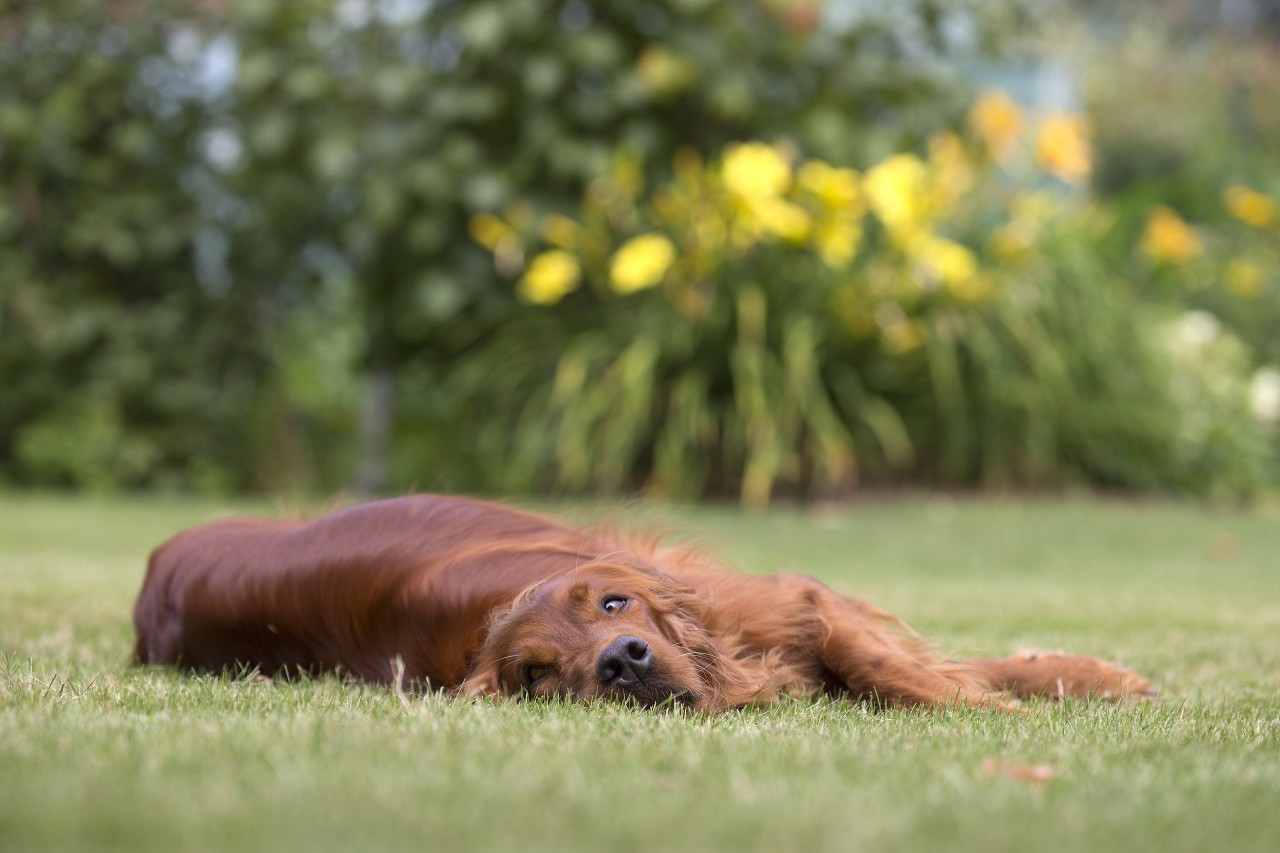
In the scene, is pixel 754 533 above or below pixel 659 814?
below

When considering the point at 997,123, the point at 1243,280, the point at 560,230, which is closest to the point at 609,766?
the point at 560,230

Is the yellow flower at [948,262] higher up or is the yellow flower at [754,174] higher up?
the yellow flower at [754,174]

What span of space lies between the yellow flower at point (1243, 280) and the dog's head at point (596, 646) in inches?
284

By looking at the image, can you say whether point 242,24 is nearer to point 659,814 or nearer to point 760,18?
point 760,18

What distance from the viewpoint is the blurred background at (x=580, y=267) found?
23.2ft

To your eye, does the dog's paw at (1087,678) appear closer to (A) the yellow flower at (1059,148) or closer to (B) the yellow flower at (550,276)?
(B) the yellow flower at (550,276)

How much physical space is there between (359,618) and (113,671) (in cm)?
48

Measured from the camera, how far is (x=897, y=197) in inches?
272

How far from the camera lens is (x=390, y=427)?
8195mm

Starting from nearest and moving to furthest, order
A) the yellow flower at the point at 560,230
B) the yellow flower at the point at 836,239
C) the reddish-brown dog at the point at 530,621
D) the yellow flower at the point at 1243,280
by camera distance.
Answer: the reddish-brown dog at the point at 530,621, the yellow flower at the point at 836,239, the yellow flower at the point at 560,230, the yellow flower at the point at 1243,280

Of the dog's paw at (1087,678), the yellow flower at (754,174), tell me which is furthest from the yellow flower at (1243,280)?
the dog's paw at (1087,678)

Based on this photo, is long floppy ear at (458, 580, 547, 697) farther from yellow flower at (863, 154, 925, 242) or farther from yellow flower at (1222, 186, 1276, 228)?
yellow flower at (1222, 186, 1276, 228)

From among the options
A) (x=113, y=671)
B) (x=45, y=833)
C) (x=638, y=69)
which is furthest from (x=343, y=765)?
(x=638, y=69)

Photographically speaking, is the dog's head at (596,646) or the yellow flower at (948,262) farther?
the yellow flower at (948,262)
